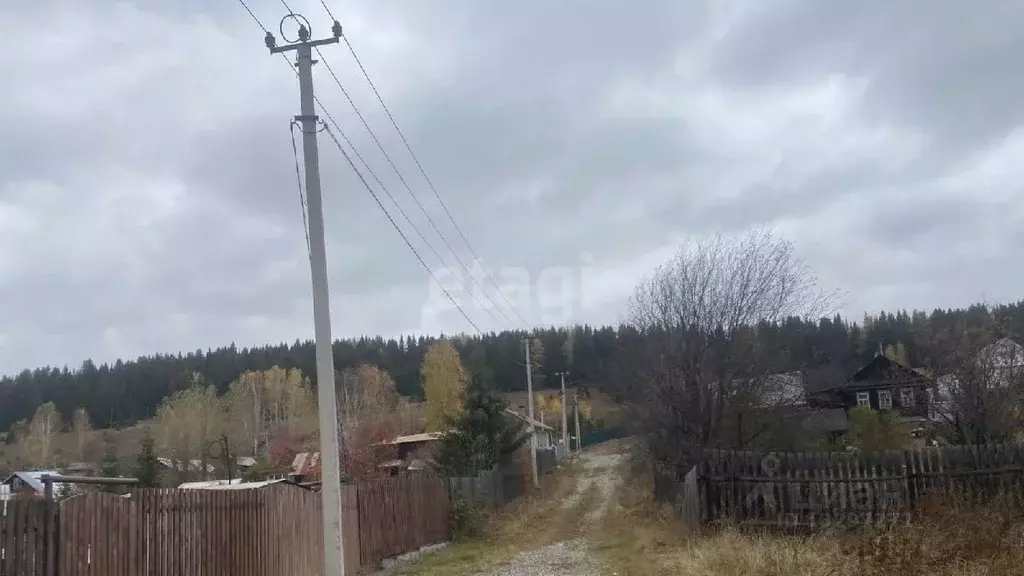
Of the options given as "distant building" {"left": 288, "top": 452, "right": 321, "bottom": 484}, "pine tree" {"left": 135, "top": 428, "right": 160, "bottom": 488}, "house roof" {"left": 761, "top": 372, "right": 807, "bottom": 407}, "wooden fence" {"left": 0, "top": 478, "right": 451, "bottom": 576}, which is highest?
"house roof" {"left": 761, "top": 372, "right": 807, "bottom": 407}

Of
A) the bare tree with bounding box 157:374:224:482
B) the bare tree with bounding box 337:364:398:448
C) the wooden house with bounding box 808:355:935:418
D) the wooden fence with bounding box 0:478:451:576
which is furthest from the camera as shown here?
the bare tree with bounding box 157:374:224:482

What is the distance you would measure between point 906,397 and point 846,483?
62.2 feet

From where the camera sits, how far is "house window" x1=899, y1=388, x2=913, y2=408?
29.5 m

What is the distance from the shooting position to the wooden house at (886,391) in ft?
88.0

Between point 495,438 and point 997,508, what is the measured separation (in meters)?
23.6

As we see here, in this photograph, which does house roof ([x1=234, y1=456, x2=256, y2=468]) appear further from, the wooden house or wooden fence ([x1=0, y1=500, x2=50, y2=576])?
wooden fence ([x1=0, y1=500, x2=50, y2=576])

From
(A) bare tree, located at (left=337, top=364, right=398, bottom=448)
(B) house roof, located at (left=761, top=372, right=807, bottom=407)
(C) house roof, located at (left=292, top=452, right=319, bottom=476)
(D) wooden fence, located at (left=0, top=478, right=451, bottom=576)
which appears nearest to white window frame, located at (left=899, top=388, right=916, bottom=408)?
(B) house roof, located at (left=761, top=372, right=807, bottom=407)

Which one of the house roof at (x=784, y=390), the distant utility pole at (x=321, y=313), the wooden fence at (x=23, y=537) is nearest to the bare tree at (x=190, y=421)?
the house roof at (x=784, y=390)

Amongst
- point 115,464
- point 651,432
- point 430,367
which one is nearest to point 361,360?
point 430,367

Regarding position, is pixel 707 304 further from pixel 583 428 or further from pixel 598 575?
pixel 583 428

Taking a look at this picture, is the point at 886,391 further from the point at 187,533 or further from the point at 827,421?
the point at 187,533

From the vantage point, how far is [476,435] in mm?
33906

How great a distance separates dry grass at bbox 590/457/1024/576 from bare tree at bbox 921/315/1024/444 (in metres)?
9.49

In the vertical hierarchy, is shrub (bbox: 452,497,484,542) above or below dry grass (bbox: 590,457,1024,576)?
below
